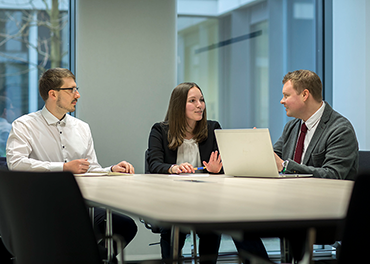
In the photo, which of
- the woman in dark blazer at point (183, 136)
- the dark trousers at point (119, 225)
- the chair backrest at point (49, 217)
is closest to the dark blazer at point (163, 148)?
the woman in dark blazer at point (183, 136)

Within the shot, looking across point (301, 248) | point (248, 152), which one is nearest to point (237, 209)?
point (301, 248)

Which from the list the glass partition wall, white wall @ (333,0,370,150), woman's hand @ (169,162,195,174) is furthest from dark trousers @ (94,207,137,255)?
white wall @ (333,0,370,150)

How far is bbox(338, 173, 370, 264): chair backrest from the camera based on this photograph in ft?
2.51

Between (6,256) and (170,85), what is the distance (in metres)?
2.08

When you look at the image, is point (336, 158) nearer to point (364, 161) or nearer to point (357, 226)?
point (364, 161)

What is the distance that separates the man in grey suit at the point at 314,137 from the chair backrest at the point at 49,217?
145cm

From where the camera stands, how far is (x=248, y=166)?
2.19 m

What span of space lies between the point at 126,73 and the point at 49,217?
2.90 m

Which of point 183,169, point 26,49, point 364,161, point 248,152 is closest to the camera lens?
point 248,152

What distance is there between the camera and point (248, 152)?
2.14 metres

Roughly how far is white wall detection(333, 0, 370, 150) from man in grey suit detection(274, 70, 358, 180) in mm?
1630

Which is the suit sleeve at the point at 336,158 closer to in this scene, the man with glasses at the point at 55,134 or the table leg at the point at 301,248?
the table leg at the point at 301,248

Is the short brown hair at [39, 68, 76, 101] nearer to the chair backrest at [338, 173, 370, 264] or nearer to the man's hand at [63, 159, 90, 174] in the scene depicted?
the man's hand at [63, 159, 90, 174]

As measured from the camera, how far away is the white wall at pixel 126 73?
3.77 m
